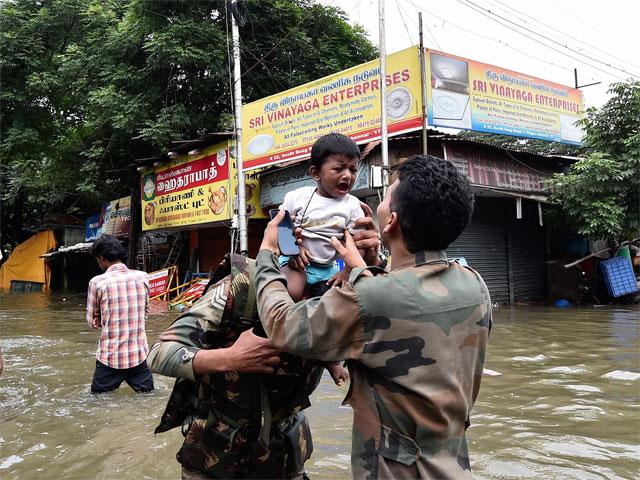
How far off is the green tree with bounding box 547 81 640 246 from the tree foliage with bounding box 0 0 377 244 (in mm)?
8374

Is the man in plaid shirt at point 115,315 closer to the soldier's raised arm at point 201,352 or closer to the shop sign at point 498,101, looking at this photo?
the soldier's raised arm at point 201,352

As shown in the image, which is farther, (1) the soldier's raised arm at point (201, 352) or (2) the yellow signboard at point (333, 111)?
(2) the yellow signboard at point (333, 111)

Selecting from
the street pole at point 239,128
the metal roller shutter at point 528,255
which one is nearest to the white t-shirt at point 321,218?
the street pole at point 239,128

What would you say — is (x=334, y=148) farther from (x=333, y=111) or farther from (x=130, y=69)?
(x=130, y=69)

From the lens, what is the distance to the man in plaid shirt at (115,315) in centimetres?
478

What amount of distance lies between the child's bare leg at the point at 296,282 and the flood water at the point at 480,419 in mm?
2023

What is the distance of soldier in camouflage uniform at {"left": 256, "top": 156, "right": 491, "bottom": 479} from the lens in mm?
1445

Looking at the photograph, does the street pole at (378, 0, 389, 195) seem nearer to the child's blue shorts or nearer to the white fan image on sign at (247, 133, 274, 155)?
the white fan image on sign at (247, 133, 274, 155)

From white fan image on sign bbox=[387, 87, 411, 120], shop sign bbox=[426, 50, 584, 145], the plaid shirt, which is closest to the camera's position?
the plaid shirt

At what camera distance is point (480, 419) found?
444cm

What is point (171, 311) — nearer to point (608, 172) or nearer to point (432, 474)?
point (608, 172)

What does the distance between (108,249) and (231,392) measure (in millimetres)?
3519

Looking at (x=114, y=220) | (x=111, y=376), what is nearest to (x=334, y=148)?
(x=111, y=376)

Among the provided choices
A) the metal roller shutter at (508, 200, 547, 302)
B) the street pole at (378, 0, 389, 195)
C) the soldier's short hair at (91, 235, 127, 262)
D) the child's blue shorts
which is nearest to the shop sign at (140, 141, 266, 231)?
the street pole at (378, 0, 389, 195)
